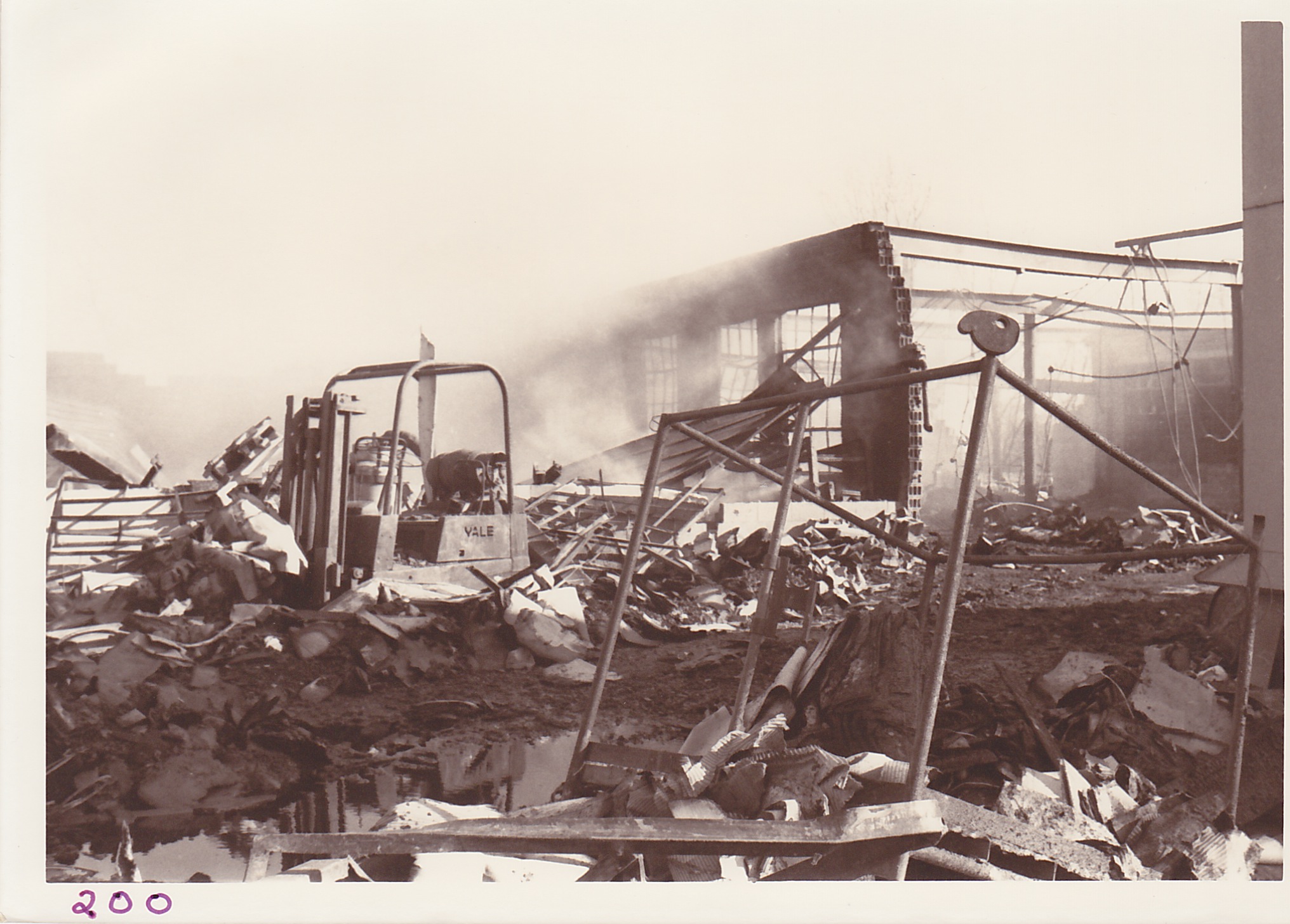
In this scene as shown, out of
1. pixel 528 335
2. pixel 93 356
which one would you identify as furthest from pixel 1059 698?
pixel 528 335

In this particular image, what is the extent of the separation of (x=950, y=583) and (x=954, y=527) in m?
0.15

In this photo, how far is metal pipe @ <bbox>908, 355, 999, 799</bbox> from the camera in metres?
2.38

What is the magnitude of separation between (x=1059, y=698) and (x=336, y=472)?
7.15 m

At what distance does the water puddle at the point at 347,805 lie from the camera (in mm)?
3465

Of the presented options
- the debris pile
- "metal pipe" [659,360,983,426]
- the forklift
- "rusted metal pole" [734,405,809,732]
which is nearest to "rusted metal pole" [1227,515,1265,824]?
"metal pipe" [659,360,983,426]

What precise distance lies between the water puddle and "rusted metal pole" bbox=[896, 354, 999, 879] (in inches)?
→ 66.5

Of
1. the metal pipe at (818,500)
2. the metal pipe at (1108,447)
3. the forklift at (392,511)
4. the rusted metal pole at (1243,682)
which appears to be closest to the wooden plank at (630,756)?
the metal pipe at (818,500)

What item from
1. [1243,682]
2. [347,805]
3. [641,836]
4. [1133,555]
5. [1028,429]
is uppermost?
Result: [1028,429]

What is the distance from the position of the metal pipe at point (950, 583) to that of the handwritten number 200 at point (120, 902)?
248 cm

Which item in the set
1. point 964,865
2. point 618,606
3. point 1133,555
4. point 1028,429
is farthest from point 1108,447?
point 1028,429

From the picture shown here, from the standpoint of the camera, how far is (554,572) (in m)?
8.46

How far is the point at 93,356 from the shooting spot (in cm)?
502

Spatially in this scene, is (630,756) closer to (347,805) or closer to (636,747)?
(636,747)

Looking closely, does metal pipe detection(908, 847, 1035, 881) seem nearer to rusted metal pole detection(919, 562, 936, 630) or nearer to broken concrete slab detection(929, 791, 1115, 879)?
broken concrete slab detection(929, 791, 1115, 879)
